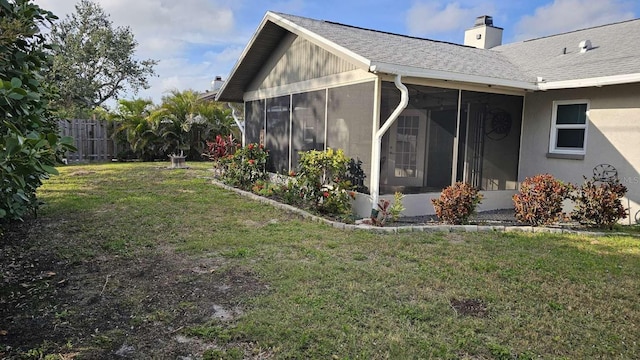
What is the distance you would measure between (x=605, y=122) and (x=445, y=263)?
5109 millimetres

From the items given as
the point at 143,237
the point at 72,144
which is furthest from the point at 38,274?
the point at 72,144

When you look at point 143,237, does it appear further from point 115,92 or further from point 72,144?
point 115,92

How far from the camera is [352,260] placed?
487cm

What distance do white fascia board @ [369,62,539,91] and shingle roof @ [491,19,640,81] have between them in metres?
0.73

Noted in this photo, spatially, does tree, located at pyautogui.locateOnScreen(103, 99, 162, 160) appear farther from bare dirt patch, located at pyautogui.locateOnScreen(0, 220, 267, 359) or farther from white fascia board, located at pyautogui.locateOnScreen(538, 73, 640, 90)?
white fascia board, located at pyautogui.locateOnScreen(538, 73, 640, 90)

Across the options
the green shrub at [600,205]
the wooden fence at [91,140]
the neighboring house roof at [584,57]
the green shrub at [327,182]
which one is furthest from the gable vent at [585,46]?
the wooden fence at [91,140]

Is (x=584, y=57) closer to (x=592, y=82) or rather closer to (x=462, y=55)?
(x=592, y=82)

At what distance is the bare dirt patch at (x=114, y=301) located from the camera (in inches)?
115

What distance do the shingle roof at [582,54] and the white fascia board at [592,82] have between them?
96 millimetres

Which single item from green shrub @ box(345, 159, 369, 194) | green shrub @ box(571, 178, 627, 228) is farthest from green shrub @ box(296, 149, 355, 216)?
green shrub @ box(571, 178, 627, 228)

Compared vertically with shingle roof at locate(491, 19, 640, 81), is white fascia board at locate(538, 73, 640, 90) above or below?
below

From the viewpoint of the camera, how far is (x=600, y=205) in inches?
263

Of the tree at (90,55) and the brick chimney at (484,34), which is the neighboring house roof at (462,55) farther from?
the tree at (90,55)

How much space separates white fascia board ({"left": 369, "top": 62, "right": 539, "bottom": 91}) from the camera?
6496 millimetres
